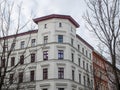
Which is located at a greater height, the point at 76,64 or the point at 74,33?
the point at 74,33

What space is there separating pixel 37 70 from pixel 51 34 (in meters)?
6.16

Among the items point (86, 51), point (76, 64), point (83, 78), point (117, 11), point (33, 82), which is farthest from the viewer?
point (86, 51)

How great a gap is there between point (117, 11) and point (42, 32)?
1210 inches

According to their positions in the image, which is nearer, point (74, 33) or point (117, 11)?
point (117, 11)

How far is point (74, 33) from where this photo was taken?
1756 inches

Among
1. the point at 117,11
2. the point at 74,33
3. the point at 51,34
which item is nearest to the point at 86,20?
the point at 117,11

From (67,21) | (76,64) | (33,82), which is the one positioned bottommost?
(33,82)

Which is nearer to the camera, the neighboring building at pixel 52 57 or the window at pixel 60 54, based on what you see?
the neighboring building at pixel 52 57

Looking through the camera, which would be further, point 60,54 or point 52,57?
point 60,54

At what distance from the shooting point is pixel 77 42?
4584 cm

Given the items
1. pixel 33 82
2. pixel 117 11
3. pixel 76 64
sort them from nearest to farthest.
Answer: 1. pixel 117 11
2. pixel 33 82
3. pixel 76 64

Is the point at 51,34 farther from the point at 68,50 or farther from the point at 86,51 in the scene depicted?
the point at 86,51

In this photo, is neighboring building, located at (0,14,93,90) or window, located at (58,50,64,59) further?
window, located at (58,50,64,59)

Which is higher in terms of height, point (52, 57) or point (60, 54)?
point (60, 54)
